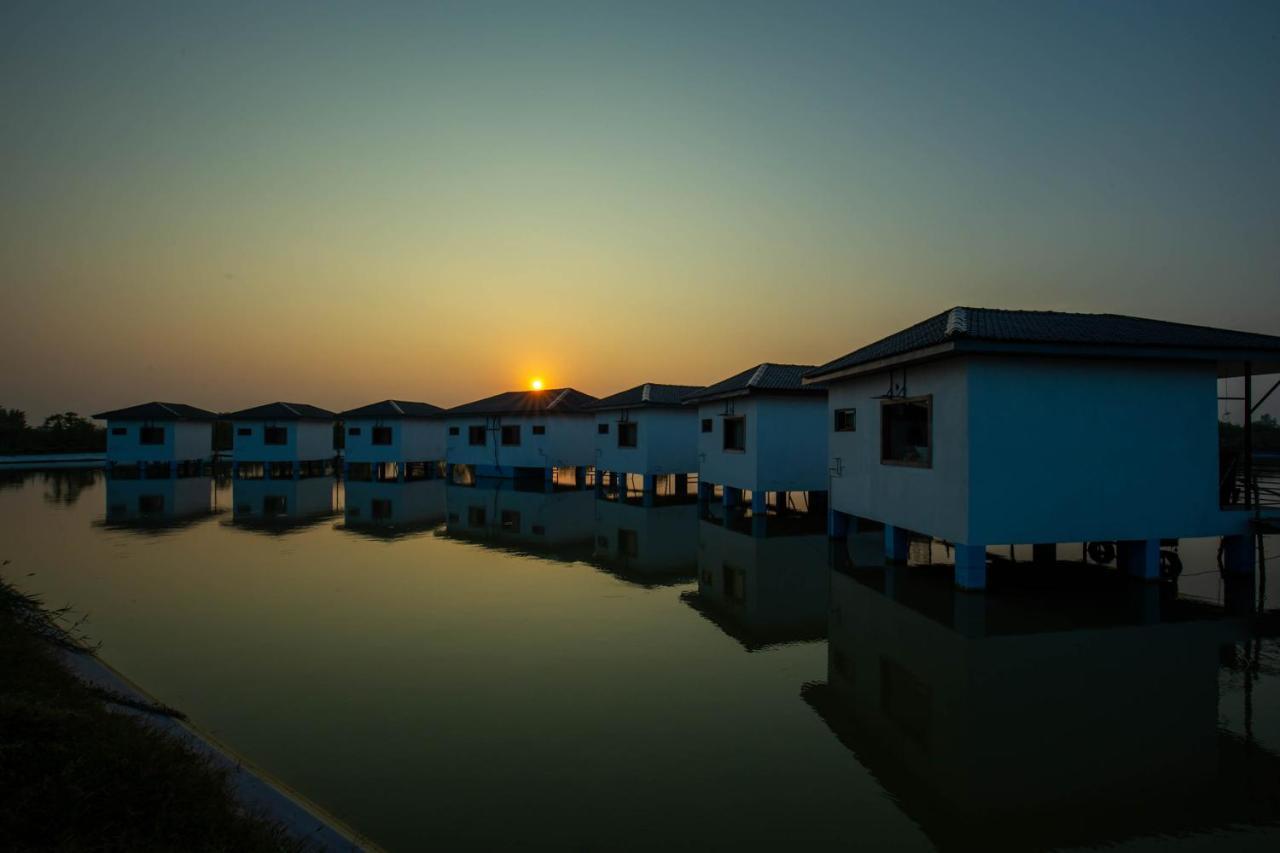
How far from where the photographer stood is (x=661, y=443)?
89.4 feet

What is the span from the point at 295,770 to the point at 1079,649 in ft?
27.7

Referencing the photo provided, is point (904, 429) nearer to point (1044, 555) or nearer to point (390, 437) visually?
point (1044, 555)

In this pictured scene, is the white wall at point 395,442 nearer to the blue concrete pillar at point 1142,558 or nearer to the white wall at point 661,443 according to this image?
the white wall at point 661,443

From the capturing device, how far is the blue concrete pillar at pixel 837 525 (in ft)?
53.5

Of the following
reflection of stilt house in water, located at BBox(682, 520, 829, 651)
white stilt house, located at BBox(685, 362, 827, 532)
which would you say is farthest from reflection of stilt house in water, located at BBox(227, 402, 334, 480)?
reflection of stilt house in water, located at BBox(682, 520, 829, 651)

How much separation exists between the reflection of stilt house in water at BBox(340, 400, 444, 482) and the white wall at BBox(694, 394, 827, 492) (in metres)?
23.8

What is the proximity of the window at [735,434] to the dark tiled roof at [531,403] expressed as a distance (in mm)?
10441

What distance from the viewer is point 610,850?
434cm

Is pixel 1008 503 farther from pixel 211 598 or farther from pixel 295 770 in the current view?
pixel 211 598

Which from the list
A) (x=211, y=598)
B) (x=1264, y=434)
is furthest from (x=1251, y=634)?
(x=1264, y=434)

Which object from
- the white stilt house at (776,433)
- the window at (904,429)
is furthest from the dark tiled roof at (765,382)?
the window at (904,429)

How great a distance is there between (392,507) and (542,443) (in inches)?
370

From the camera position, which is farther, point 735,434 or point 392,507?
point 392,507

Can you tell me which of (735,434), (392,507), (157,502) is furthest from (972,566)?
(157,502)
